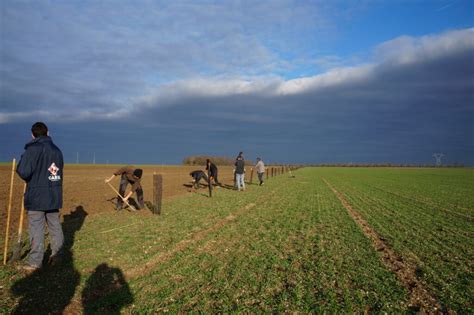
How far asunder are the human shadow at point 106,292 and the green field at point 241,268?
0.02 meters

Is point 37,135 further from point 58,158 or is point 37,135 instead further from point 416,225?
point 416,225

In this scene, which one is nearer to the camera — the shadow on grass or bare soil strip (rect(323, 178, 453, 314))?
the shadow on grass

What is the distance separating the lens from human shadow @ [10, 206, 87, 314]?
4.45 meters

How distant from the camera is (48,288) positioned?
505cm

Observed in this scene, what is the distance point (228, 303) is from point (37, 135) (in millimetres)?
4435

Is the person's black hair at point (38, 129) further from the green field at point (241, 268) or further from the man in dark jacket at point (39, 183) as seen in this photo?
the green field at point (241, 268)

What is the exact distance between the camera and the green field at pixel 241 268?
4652 millimetres

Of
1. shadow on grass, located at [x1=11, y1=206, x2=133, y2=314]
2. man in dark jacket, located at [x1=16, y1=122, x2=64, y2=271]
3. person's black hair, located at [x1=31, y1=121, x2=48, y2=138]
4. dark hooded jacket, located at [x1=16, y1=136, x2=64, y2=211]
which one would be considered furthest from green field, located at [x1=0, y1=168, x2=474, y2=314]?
person's black hair, located at [x1=31, y1=121, x2=48, y2=138]

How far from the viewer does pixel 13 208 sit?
13328 millimetres

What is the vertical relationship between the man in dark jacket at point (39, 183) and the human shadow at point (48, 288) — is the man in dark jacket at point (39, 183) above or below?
above

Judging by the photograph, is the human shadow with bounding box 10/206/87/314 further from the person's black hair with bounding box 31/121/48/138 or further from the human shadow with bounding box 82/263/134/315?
the person's black hair with bounding box 31/121/48/138

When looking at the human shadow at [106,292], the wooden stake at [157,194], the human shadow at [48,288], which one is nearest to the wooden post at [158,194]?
the wooden stake at [157,194]

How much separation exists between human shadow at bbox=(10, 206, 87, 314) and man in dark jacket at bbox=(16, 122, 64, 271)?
0.25m

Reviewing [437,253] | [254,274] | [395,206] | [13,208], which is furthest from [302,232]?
[13,208]
